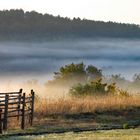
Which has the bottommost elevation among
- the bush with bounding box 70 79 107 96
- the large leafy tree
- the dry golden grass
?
the dry golden grass

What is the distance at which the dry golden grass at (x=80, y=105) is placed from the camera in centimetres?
5772

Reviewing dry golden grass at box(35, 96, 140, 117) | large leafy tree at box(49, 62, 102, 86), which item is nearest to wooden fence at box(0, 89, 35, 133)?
dry golden grass at box(35, 96, 140, 117)

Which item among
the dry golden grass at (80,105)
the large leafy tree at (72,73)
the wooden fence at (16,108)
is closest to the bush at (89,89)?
the dry golden grass at (80,105)

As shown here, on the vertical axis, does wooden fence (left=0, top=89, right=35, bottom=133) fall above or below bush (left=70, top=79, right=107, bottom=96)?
below

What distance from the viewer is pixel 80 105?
60438 millimetres

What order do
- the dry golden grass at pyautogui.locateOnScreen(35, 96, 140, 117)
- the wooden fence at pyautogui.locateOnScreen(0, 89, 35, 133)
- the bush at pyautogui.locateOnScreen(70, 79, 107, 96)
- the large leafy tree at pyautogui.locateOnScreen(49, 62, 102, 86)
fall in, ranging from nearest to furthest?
the wooden fence at pyautogui.locateOnScreen(0, 89, 35, 133)
the dry golden grass at pyautogui.locateOnScreen(35, 96, 140, 117)
the bush at pyautogui.locateOnScreen(70, 79, 107, 96)
the large leafy tree at pyautogui.locateOnScreen(49, 62, 102, 86)

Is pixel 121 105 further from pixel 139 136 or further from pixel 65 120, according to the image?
pixel 139 136

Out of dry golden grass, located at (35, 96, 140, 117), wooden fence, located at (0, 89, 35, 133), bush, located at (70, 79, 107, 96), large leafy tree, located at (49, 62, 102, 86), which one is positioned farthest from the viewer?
large leafy tree, located at (49, 62, 102, 86)

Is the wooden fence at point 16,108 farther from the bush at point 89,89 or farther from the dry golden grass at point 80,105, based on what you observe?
the bush at point 89,89

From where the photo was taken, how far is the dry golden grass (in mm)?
57719

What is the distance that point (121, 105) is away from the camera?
62.5 meters

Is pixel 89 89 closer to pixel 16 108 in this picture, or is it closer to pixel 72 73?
pixel 72 73

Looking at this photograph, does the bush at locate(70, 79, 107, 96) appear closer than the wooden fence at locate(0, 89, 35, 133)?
No

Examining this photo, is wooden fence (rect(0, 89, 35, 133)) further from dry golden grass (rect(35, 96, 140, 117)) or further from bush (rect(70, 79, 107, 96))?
bush (rect(70, 79, 107, 96))
